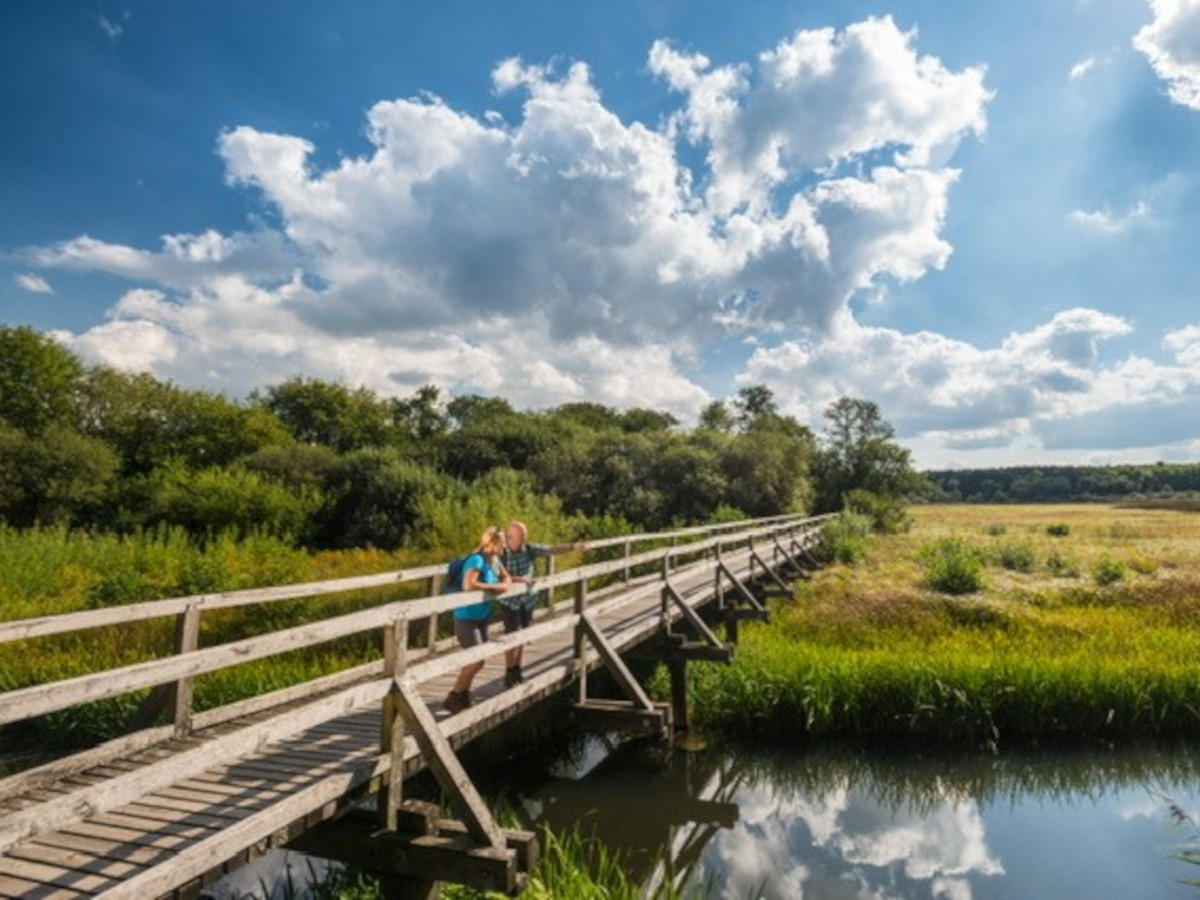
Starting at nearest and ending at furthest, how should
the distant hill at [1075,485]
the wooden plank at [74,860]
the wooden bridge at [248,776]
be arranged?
the wooden bridge at [248,776], the wooden plank at [74,860], the distant hill at [1075,485]

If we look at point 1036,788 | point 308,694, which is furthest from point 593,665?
point 1036,788

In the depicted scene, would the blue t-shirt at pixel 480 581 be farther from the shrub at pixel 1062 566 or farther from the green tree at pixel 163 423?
the green tree at pixel 163 423

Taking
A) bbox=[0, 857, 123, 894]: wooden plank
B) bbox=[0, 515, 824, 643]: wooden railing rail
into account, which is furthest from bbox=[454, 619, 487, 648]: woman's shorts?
bbox=[0, 857, 123, 894]: wooden plank

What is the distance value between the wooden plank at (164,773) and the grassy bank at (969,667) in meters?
8.54

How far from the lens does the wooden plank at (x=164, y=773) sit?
3.10m

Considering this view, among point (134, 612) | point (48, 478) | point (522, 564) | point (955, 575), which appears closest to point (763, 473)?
point (955, 575)

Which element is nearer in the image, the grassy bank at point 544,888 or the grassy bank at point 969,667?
the grassy bank at point 544,888

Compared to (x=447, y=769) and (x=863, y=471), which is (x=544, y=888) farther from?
(x=863, y=471)

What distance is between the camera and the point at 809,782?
34.5 ft

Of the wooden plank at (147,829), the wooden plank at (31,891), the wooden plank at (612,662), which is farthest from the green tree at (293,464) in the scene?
A: the wooden plank at (31,891)

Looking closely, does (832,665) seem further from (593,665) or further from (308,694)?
(308,694)

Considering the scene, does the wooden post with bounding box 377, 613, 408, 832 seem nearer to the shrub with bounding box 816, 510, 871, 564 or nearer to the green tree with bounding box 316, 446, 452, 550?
the green tree with bounding box 316, 446, 452, 550

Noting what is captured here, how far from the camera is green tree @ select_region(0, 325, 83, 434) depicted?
1785 inches

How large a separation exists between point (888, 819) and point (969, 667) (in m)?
3.52
